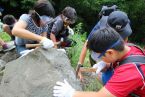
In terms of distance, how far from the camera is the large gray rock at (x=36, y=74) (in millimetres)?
4340

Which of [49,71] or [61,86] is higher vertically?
[61,86]

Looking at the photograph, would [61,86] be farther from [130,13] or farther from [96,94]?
[130,13]

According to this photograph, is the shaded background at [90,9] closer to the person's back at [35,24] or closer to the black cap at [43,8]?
the person's back at [35,24]

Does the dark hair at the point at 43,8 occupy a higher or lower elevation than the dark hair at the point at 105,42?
lower

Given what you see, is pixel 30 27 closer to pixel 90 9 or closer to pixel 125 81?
pixel 125 81

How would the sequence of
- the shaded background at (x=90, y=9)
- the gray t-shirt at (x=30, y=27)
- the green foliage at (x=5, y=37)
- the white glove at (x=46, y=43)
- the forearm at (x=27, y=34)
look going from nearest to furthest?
1. the white glove at (x=46, y=43)
2. the forearm at (x=27, y=34)
3. the gray t-shirt at (x=30, y=27)
4. the green foliage at (x=5, y=37)
5. the shaded background at (x=90, y=9)

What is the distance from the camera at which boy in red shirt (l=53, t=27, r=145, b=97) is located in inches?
121

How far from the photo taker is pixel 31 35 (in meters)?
4.74

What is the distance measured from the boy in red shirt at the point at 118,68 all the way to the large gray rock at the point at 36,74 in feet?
3.74

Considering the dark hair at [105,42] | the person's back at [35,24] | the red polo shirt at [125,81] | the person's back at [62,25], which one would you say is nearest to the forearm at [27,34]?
the person's back at [35,24]

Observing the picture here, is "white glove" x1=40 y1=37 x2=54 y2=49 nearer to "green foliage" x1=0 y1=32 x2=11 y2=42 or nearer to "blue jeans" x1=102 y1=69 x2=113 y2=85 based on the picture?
"blue jeans" x1=102 y1=69 x2=113 y2=85

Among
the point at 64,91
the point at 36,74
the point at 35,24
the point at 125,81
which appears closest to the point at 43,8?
the point at 35,24

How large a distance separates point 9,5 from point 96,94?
15551 mm

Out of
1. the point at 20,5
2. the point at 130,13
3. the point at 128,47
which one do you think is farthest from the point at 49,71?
the point at 130,13
